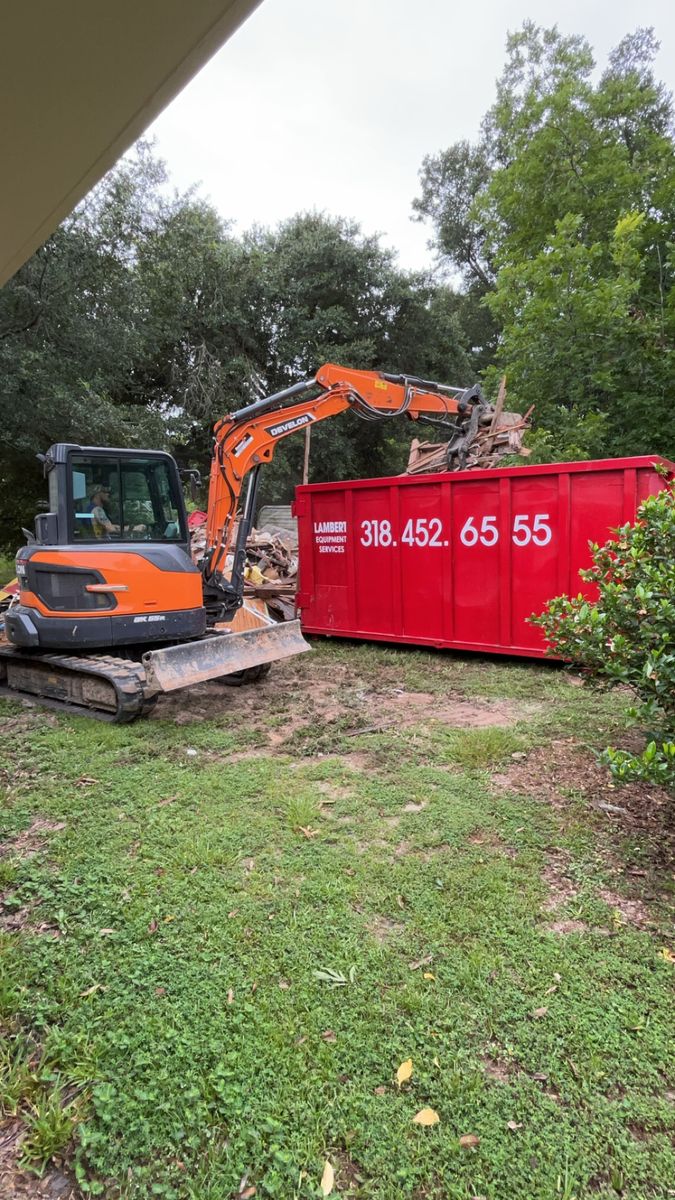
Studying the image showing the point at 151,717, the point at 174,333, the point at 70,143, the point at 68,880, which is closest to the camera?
the point at 70,143

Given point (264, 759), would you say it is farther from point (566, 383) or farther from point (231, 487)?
point (566, 383)

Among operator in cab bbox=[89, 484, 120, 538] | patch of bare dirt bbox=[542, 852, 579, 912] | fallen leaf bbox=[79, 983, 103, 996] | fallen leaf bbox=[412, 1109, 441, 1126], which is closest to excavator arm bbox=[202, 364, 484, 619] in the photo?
operator in cab bbox=[89, 484, 120, 538]

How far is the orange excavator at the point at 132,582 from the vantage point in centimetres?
580

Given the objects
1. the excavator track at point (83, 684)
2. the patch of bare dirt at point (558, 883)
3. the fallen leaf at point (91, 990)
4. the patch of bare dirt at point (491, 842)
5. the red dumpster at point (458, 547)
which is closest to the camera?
the fallen leaf at point (91, 990)

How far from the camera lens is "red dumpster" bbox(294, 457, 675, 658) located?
6809 mm

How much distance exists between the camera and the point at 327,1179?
1770 millimetres

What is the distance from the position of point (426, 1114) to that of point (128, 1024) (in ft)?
3.72

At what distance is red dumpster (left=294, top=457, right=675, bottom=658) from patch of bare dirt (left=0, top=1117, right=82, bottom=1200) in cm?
633

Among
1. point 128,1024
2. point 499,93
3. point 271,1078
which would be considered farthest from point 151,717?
point 499,93

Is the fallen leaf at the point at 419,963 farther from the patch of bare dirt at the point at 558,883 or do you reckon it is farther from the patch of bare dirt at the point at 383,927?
the patch of bare dirt at the point at 558,883

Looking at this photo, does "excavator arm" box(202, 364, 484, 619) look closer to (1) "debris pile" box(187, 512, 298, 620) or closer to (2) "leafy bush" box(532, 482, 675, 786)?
(1) "debris pile" box(187, 512, 298, 620)

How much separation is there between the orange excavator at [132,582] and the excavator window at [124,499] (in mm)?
10

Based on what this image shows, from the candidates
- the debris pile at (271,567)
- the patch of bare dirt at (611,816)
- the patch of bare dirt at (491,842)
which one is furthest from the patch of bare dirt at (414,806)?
the debris pile at (271,567)

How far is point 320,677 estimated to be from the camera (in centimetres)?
756
